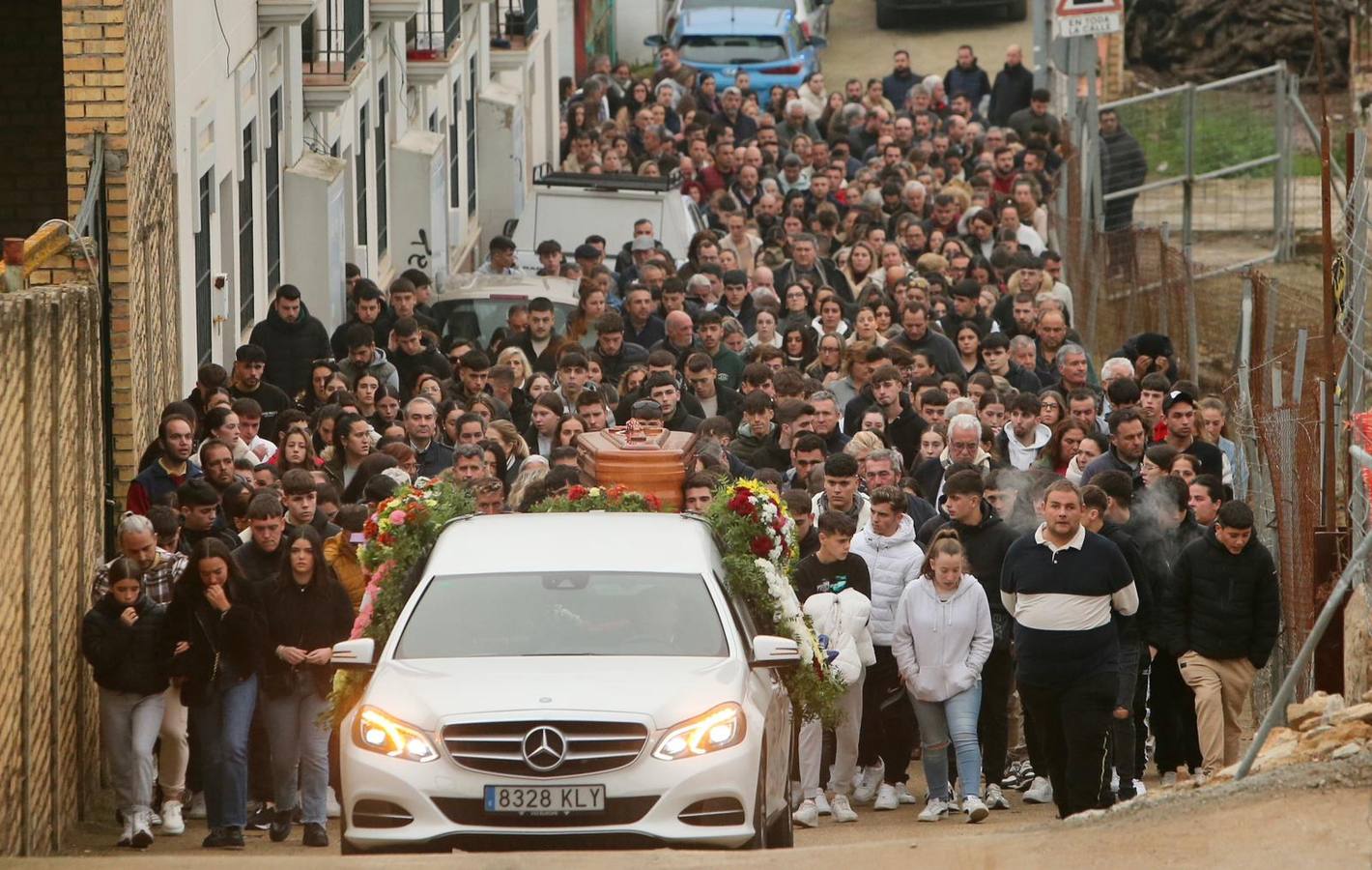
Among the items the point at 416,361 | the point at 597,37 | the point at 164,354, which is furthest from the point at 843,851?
the point at 597,37

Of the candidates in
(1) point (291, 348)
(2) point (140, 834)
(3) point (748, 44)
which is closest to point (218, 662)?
(2) point (140, 834)

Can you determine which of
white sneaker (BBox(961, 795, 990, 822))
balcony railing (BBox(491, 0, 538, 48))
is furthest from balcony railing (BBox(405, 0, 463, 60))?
white sneaker (BBox(961, 795, 990, 822))

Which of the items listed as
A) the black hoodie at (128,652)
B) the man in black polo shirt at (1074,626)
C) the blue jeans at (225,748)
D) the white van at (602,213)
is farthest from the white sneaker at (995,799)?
the white van at (602,213)

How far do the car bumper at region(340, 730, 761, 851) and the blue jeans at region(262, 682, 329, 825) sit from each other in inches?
109

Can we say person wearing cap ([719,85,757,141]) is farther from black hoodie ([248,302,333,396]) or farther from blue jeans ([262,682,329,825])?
blue jeans ([262,682,329,825])

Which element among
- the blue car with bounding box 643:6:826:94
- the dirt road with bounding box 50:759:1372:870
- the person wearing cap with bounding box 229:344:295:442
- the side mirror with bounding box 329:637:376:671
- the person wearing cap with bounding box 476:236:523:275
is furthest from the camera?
the blue car with bounding box 643:6:826:94

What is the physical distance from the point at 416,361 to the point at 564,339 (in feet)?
7.29

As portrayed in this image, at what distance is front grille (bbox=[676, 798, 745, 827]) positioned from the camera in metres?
10.6

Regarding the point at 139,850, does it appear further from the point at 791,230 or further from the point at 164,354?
the point at 791,230

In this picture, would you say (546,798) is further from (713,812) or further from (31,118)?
(31,118)

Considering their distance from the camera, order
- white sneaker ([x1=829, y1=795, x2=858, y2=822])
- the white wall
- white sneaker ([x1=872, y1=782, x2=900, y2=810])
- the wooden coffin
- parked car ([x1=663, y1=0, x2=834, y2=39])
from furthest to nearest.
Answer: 1. the white wall
2. parked car ([x1=663, y1=0, x2=834, y2=39])
3. the wooden coffin
4. white sneaker ([x1=872, y1=782, x2=900, y2=810])
5. white sneaker ([x1=829, y1=795, x2=858, y2=822])

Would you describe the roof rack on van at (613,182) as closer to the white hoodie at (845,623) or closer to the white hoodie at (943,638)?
the white hoodie at (845,623)

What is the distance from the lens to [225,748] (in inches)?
518

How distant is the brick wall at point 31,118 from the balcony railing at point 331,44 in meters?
4.18
